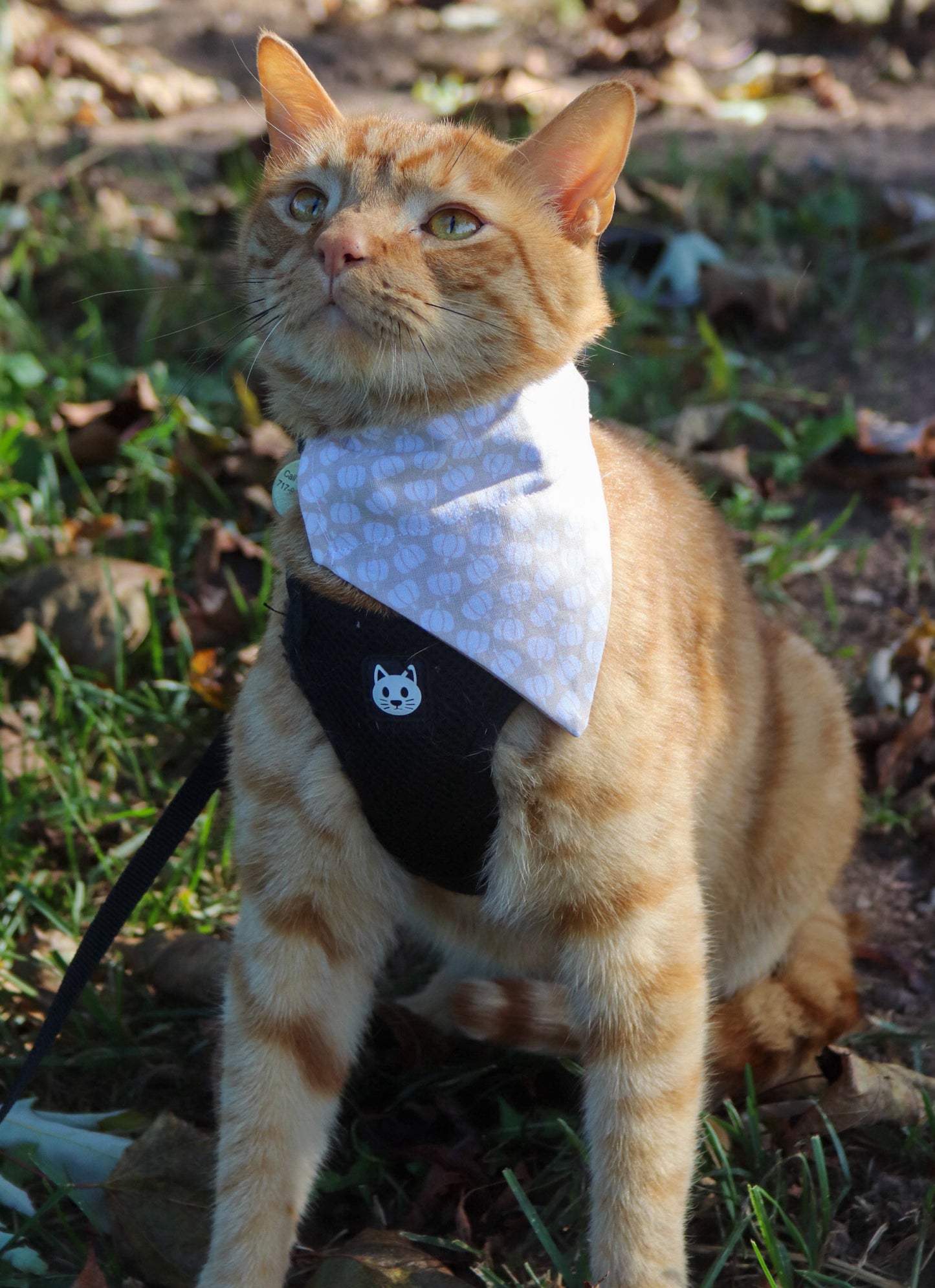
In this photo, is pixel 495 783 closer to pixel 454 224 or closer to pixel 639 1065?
pixel 639 1065

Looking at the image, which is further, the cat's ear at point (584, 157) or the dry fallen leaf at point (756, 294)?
the dry fallen leaf at point (756, 294)

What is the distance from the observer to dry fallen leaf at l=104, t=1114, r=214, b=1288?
6.50ft

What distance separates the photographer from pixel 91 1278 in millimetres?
1780

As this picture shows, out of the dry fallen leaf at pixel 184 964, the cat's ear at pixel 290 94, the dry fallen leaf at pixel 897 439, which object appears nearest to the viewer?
the cat's ear at pixel 290 94

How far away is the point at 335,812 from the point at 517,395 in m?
0.66

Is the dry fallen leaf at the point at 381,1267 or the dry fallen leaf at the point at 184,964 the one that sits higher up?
the dry fallen leaf at the point at 381,1267

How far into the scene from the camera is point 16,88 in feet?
17.7

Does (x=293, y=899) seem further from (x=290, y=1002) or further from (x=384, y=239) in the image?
(x=384, y=239)

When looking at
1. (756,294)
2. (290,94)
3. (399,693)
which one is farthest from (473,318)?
(756,294)

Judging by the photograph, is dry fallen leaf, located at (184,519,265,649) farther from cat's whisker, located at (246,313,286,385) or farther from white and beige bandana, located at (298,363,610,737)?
white and beige bandana, located at (298,363,610,737)

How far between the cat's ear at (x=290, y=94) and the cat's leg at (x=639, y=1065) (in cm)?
131

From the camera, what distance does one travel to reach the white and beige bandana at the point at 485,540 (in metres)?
1.71

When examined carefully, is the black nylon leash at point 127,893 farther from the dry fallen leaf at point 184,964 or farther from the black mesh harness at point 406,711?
the black mesh harness at point 406,711

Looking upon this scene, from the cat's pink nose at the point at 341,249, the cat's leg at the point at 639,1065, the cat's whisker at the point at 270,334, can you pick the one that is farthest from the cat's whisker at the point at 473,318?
the cat's leg at the point at 639,1065
